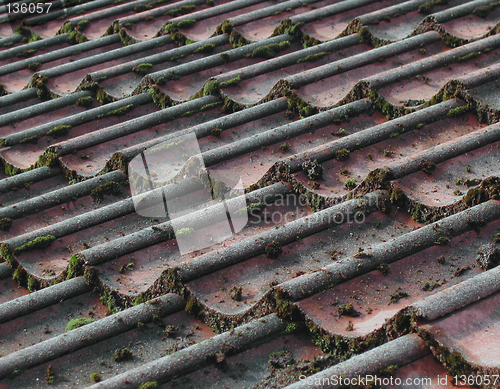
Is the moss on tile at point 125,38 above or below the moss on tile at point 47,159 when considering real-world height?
above

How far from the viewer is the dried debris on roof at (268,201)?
8688mm

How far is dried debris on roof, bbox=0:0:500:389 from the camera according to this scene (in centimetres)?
869

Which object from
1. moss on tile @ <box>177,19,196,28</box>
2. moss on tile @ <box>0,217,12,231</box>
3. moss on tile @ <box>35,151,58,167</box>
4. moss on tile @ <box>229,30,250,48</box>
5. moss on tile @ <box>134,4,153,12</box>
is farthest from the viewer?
moss on tile @ <box>134,4,153,12</box>

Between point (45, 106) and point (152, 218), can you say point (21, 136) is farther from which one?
point (152, 218)

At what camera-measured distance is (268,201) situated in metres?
11.0

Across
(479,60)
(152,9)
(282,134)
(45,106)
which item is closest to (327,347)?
(282,134)

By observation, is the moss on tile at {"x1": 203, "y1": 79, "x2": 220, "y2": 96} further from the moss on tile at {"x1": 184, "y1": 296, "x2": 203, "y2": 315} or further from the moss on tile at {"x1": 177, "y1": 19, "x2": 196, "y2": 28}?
the moss on tile at {"x1": 184, "y1": 296, "x2": 203, "y2": 315}

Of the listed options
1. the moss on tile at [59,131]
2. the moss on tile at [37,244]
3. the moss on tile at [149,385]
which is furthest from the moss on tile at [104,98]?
the moss on tile at [149,385]

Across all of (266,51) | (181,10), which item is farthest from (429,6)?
(181,10)

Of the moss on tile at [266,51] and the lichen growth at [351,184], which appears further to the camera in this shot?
the moss on tile at [266,51]

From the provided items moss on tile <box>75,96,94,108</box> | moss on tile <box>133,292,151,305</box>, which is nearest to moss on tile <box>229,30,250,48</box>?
moss on tile <box>75,96,94,108</box>

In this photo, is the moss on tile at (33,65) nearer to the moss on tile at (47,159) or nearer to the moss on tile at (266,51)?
the moss on tile at (47,159)

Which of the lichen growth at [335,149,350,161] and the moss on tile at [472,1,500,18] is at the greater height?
the moss on tile at [472,1,500,18]

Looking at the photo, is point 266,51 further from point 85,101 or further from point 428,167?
point 428,167
